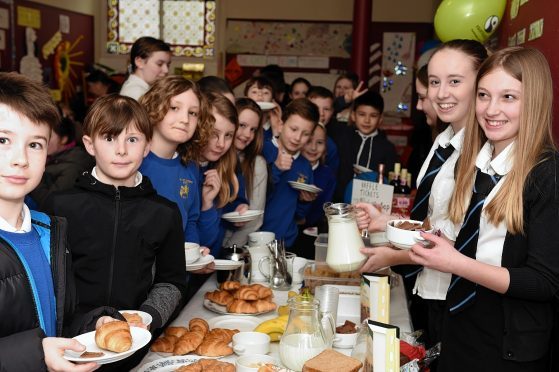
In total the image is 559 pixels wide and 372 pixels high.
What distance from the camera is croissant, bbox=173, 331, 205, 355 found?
1786 mm

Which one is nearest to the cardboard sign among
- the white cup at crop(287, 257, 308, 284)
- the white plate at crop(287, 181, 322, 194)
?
the white plate at crop(287, 181, 322, 194)

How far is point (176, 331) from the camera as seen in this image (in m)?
1.90

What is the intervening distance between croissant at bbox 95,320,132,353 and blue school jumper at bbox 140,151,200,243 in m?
1.10

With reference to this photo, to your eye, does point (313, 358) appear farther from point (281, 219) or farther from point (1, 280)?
point (281, 219)

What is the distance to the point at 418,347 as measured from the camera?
172 centimetres

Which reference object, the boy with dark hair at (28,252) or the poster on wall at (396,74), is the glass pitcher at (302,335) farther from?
the poster on wall at (396,74)

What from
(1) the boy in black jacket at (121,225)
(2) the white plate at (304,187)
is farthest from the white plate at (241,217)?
(1) the boy in black jacket at (121,225)

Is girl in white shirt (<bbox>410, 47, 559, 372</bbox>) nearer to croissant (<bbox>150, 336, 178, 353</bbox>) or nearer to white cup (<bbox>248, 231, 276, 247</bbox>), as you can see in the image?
croissant (<bbox>150, 336, 178, 353</bbox>)

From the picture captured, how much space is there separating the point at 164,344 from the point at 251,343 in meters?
0.26

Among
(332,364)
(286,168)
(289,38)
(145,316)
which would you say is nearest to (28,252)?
(145,316)

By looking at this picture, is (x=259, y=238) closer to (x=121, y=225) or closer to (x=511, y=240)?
(x=121, y=225)

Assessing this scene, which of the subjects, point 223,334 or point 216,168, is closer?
point 223,334

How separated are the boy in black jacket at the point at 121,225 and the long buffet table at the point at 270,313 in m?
0.18

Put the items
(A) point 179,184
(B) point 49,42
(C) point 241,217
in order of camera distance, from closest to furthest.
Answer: (A) point 179,184 → (C) point 241,217 → (B) point 49,42
